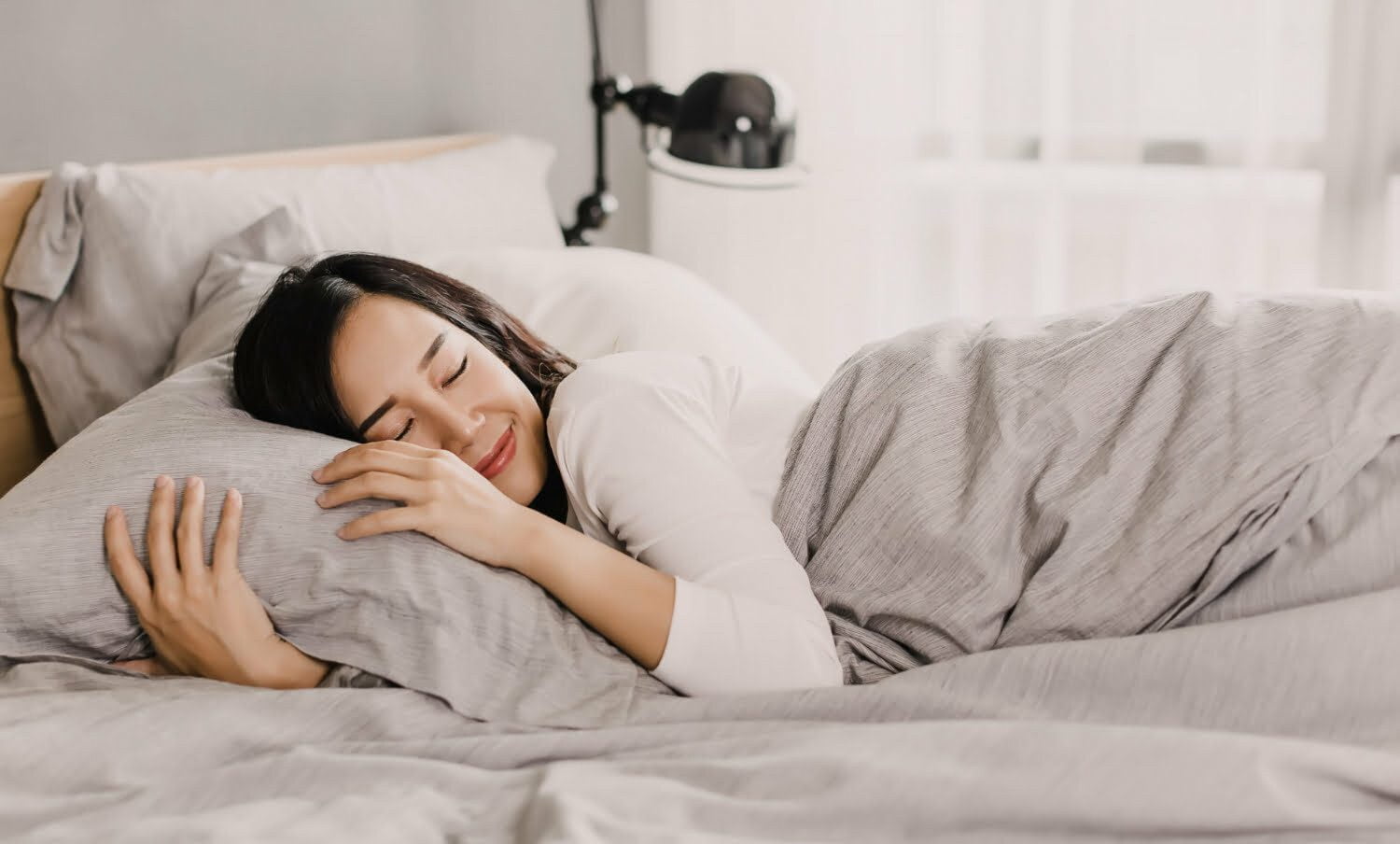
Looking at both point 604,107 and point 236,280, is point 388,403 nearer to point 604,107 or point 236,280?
point 236,280

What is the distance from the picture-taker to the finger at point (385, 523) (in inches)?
39.5

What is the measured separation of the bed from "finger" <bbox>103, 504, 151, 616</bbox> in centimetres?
6

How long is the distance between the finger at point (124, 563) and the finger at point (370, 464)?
0.15 meters

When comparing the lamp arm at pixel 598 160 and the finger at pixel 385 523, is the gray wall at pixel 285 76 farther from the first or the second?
the finger at pixel 385 523

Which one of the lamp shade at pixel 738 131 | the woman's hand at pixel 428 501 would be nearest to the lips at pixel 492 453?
the woman's hand at pixel 428 501

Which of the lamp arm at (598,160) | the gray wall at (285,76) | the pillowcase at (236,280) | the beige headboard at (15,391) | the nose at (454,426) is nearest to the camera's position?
the nose at (454,426)

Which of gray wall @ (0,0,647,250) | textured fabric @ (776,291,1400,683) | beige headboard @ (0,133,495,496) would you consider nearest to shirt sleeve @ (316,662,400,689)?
textured fabric @ (776,291,1400,683)

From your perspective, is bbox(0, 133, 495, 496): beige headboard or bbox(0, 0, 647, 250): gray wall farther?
bbox(0, 0, 647, 250): gray wall

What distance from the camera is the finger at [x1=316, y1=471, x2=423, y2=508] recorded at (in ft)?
3.33

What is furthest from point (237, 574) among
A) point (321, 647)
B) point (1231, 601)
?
point (1231, 601)

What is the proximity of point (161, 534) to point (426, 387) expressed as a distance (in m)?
0.26

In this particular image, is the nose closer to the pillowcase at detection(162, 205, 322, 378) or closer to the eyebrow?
the eyebrow

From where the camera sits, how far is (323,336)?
1158 mm

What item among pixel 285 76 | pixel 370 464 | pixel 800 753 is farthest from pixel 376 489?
pixel 285 76
